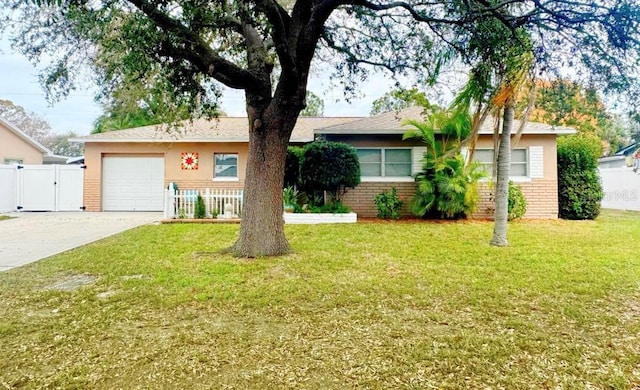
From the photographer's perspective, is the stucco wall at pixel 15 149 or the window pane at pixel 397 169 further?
the stucco wall at pixel 15 149

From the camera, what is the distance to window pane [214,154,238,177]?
14281 mm

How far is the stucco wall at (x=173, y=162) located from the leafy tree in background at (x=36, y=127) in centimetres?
2631

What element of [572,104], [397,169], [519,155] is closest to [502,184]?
[572,104]

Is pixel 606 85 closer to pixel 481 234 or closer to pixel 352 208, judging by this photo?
pixel 481 234

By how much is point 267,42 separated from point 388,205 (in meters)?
6.54

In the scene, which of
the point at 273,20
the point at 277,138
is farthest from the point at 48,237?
the point at 273,20

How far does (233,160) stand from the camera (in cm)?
1432

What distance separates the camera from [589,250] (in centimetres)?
715

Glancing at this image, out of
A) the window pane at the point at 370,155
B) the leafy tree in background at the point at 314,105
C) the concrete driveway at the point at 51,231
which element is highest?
the leafy tree in background at the point at 314,105

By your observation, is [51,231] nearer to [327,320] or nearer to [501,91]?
[327,320]

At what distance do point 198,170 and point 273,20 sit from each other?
31.3 ft

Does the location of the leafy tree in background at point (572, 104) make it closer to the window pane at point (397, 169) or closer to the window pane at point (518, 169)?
the window pane at point (397, 169)

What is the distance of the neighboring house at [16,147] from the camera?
1744 cm

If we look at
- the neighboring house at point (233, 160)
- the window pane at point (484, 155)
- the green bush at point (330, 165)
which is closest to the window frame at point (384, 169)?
the neighboring house at point (233, 160)
